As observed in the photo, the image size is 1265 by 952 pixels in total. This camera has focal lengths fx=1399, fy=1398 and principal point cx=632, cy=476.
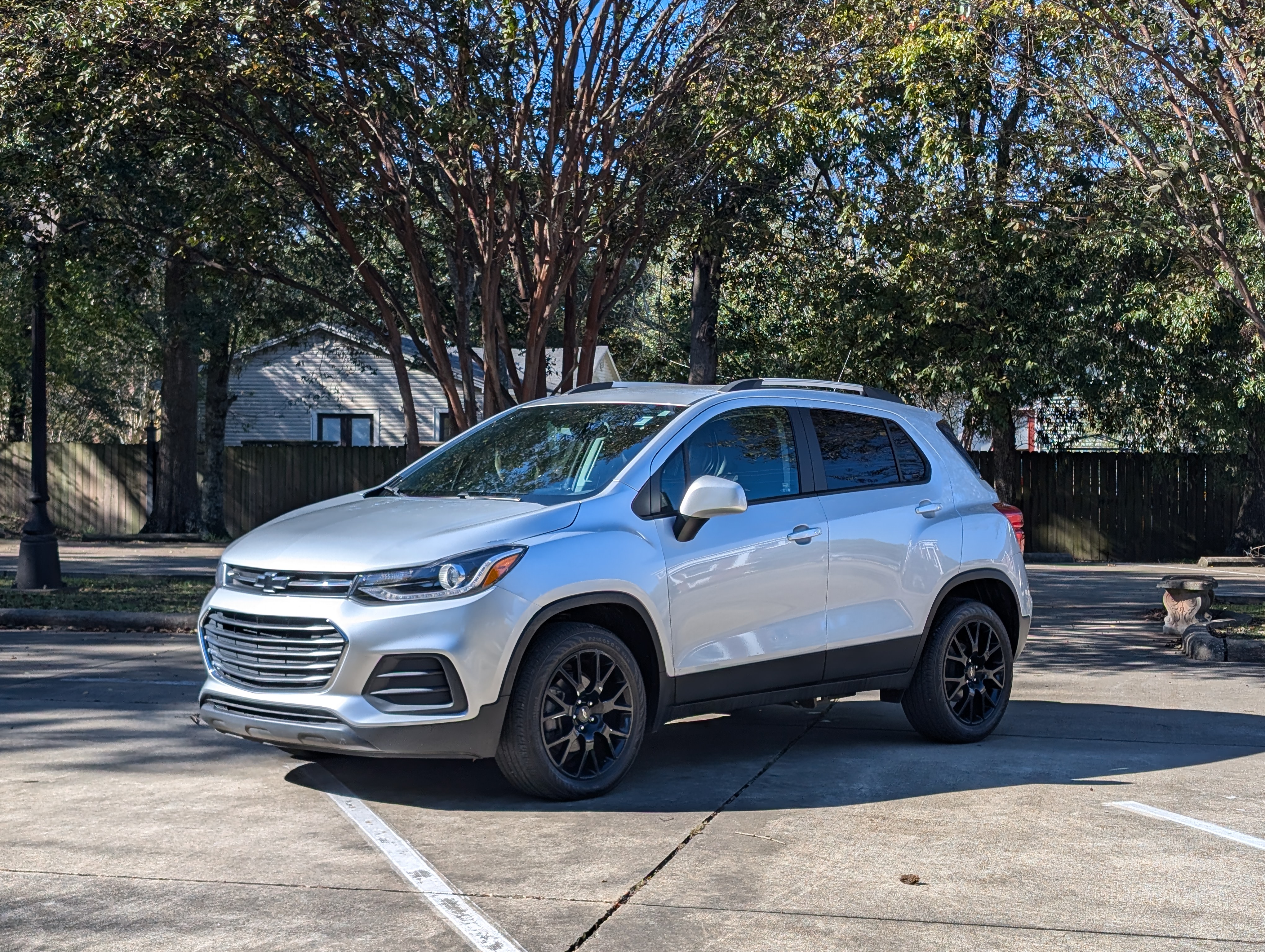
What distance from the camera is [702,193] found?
1964cm

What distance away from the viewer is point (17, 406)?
121ft

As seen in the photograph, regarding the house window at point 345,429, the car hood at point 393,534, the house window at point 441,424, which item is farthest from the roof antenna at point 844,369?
the house window at point 345,429

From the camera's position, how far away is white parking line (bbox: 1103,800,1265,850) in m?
5.75

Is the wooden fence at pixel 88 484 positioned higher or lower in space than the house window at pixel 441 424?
lower

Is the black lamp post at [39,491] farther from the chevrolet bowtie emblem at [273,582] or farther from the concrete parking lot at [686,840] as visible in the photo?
the chevrolet bowtie emblem at [273,582]

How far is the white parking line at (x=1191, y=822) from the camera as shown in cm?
575

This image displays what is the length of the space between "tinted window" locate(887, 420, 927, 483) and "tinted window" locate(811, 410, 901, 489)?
0.12 ft

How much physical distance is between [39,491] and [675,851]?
40.4 feet

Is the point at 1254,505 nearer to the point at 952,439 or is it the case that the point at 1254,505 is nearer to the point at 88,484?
the point at 952,439

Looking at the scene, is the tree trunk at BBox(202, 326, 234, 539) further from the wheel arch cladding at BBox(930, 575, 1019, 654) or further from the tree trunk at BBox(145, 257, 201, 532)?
the wheel arch cladding at BBox(930, 575, 1019, 654)

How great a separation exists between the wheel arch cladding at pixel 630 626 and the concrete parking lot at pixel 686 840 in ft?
1.49

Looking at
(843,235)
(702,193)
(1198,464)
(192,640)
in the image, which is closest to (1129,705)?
(192,640)

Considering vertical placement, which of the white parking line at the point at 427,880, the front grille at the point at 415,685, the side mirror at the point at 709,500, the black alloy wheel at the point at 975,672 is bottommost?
the white parking line at the point at 427,880

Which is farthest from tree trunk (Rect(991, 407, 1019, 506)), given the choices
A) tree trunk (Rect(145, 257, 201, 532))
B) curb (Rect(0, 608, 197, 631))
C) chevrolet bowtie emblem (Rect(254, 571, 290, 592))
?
chevrolet bowtie emblem (Rect(254, 571, 290, 592))
